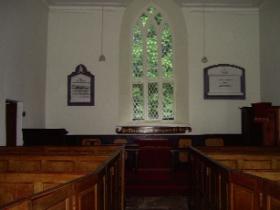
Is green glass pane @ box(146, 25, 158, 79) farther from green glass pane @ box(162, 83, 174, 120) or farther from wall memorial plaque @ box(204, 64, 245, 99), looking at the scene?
wall memorial plaque @ box(204, 64, 245, 99)

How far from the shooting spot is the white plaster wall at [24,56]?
5914 millimetres

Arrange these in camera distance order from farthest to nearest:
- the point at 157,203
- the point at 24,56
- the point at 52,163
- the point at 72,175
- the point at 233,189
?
the point at 24,56 → the point at 157,203 → the point at 52,163 → the point at 72,175 → the point at 233,189

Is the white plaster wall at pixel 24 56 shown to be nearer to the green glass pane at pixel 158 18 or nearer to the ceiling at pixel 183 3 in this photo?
the ceiling at pixel 183 3

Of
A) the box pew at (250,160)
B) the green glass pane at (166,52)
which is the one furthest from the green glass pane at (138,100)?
the box pew at (250,160)

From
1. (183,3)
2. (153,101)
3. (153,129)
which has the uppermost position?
(183,3)

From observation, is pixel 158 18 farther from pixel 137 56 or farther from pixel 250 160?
pixel 250 160

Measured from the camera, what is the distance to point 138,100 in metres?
9.09

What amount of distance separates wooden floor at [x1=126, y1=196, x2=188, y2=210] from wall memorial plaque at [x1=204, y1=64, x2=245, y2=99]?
12.7 ft

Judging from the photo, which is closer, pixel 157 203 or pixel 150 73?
pixel 157 203

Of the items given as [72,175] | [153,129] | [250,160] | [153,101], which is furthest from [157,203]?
[153,101]

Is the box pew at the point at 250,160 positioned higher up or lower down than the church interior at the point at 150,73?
lower down

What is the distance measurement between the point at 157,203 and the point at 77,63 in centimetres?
488

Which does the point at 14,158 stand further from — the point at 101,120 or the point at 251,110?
the point at 251,110

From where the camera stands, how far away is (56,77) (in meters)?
8.61
